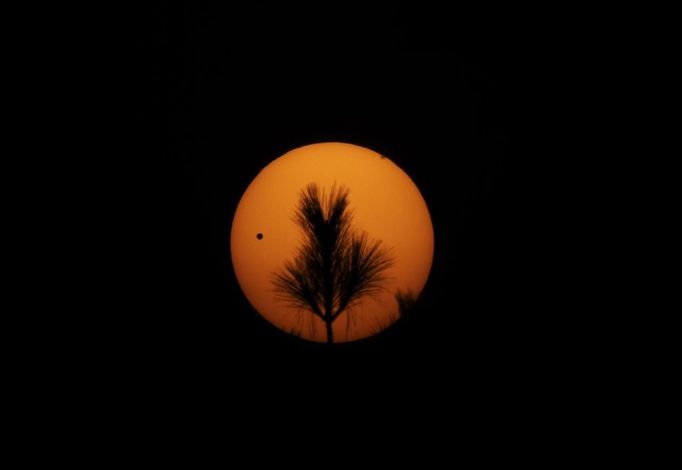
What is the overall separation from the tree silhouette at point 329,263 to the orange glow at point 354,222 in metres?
0.02

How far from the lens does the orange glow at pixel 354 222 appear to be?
0.87 m

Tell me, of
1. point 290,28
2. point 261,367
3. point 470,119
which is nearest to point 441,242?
point 470,119

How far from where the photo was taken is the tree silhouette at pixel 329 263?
0.87 m

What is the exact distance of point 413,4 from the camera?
111cm

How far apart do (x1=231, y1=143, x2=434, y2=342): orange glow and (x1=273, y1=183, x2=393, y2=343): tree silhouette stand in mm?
15

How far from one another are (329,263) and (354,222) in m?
0.11

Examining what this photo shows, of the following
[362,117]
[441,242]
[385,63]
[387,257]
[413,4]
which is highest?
[413,4]

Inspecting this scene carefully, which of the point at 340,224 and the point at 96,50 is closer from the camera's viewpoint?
the point at 340,224

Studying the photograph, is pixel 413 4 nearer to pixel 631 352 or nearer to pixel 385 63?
pixel 385 63

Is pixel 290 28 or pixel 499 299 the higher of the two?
pixel 290 28

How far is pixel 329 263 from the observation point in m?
0.92

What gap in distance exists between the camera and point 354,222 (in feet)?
2.89

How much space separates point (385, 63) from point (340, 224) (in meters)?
0.49

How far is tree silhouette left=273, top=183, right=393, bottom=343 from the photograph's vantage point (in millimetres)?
872
